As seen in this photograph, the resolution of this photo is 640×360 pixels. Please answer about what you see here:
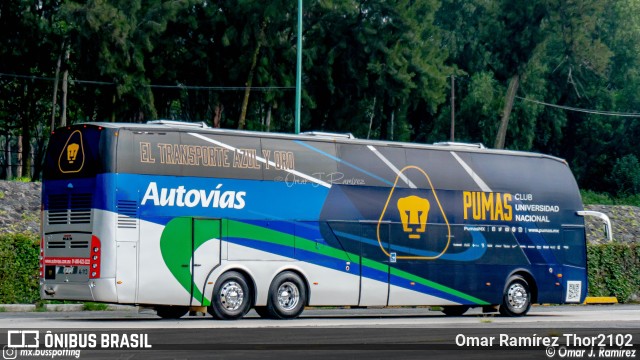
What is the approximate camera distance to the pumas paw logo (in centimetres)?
2752

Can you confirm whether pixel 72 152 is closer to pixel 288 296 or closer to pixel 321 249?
pixel 288 296

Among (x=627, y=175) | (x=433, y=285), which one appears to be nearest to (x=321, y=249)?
A: (x=433, y=285)

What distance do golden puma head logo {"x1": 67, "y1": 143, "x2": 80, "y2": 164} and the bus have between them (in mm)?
33

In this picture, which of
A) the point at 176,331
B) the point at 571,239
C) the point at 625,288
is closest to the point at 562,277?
the point at 571,239

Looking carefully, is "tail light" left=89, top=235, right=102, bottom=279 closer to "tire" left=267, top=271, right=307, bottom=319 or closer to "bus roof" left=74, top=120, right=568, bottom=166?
"bus roof" left=74, top=120, right=568, bottom=166

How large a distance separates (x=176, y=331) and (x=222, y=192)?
5.46 meters

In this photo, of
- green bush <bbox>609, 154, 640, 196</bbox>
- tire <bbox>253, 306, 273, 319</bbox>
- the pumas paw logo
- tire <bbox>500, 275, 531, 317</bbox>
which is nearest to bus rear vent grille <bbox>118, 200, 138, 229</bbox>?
tire <bbox>253, 306, 273, 319</bbox>

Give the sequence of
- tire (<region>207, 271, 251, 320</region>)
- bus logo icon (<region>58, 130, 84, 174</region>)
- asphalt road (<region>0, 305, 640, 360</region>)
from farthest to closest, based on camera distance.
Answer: tire (<region>207, 271, 251, 320</region>)
bus logo icon (<region>58, 130, 84, 174</region>)
asphalt road (<region>0, 305, 640, 360</region>)

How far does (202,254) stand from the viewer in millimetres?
24469

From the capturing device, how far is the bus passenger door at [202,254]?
79.8ft

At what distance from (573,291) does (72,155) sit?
13622 millimetres

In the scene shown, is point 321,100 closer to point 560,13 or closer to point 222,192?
point 560,13

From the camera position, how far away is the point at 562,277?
30500mm

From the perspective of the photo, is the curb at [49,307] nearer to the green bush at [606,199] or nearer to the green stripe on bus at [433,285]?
the green stripe on bus at [433,285]
